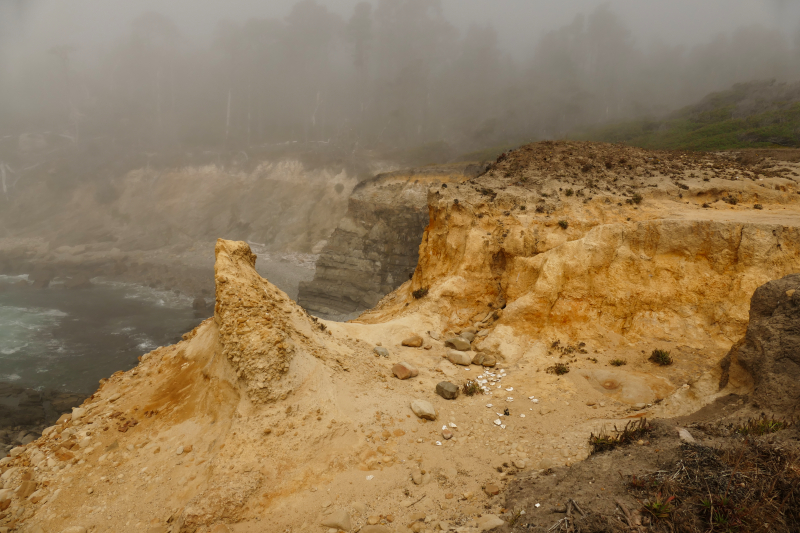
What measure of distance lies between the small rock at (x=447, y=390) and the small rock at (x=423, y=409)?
2.40 ft

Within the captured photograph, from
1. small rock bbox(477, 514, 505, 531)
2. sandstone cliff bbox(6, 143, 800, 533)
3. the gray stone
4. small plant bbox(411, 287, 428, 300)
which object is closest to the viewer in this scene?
small rock bbox(477, 514, 505, 531)

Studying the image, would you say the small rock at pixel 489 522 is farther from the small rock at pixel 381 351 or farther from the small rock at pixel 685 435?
the small rock at pixel 381 351

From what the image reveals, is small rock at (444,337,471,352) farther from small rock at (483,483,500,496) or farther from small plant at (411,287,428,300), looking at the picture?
small rock at (483,483,500,496)

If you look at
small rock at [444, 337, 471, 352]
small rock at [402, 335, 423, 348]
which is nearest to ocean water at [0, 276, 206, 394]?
small rock at [402, 335, 423, 348]

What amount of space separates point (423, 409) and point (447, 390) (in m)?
1.06

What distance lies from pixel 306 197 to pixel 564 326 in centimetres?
6380

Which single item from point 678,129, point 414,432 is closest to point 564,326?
point 414,432

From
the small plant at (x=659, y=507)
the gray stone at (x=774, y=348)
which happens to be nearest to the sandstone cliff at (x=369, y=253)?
the gray stone at (x=774, y=348)

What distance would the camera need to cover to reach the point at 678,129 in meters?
48.8

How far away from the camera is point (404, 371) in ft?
31.4

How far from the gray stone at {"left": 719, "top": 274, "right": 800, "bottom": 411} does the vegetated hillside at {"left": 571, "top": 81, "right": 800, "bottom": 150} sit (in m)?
31.9

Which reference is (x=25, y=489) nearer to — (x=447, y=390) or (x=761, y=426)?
(x=447, y=390)

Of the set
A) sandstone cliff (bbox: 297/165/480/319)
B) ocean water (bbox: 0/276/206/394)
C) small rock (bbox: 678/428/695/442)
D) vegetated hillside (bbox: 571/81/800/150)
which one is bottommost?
ocean water (bbox: 0/276/206/394)

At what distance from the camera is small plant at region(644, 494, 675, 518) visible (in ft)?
12.4
